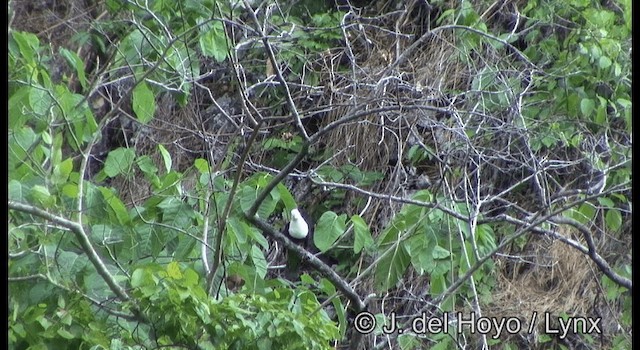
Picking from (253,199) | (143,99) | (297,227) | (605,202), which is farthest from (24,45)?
(605,202)

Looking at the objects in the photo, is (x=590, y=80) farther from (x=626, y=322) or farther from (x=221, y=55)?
(x=221, y=55)

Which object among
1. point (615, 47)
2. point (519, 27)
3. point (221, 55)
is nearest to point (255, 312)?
point (221, 55)

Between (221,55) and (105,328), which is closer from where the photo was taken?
(105,328)

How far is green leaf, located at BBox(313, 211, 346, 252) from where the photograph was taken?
2209 millimetres

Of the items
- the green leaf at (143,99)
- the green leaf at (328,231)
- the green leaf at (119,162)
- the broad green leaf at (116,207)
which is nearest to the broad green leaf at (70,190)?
the broad green leaf at (116,207)

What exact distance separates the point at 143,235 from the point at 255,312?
34 centimetres

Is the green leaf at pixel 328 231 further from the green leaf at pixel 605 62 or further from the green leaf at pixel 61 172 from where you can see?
the green leaf at pixel 605 62

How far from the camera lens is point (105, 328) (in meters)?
1.90

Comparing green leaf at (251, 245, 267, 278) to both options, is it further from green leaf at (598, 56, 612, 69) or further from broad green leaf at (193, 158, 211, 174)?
green leaf at (598, 56, 612, 69)
